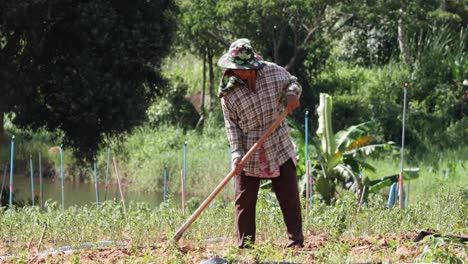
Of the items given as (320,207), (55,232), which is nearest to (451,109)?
(320,207)

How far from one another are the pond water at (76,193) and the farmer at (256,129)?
12.1 metres

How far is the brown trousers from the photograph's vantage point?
7.12m

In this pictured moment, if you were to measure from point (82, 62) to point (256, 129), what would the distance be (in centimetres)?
691

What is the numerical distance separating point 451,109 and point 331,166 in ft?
28.4

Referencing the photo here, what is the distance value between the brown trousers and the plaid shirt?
0.08 m

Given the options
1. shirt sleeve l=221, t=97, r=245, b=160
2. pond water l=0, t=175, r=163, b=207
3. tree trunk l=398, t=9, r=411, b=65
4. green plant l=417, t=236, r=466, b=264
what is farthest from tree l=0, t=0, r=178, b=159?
tree trunk l=398, t=9, r=411, b=65

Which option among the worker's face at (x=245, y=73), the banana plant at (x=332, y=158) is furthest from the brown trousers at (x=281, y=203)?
the banana plant at (x=332, y=158)

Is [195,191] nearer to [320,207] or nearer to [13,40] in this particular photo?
[13,40]

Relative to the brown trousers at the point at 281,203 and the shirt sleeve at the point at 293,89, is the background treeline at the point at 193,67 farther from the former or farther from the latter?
the shirt sleeve at the point at 293,89

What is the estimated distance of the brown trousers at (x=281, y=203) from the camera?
7125 millimetres

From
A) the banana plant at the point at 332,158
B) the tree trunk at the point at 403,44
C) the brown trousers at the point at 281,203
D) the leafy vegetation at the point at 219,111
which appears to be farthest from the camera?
the tree trunk at the point at 403,44

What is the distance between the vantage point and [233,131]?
7.07m

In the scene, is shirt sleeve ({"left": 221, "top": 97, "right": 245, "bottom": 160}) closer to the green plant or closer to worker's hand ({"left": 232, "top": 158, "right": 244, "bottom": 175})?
worker's hand ({"left": 232, "top": 158, "right": 244, "bottom": 175})

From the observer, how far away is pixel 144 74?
1441 centimetres
